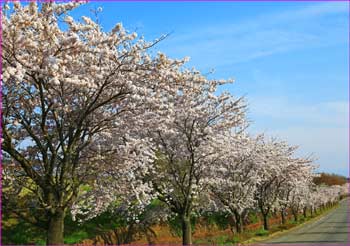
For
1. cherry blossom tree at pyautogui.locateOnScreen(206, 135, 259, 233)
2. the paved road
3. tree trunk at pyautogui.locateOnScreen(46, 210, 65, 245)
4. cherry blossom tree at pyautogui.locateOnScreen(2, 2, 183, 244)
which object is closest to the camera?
cherry blossom tree at pyautogui.locateOnScreen(2, 2, 183, 244)

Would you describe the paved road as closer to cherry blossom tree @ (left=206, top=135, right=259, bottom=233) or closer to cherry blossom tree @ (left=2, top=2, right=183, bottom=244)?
cherry blossom tree @ (left=206, top=135, right=259, bottom=233)

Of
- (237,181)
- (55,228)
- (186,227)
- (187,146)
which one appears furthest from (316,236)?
(55,228)

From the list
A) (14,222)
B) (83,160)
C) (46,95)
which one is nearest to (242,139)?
(83,160)

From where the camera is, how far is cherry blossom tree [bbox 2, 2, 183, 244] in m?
9.12

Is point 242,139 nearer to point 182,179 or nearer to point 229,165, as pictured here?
point 229,165

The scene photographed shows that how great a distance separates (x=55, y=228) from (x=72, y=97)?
331cm

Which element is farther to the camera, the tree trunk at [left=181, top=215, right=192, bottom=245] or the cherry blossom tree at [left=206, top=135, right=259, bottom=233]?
the cherry blossom tree at [left=206, top=135, right=259, bottom=233]

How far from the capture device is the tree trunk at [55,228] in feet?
35.6

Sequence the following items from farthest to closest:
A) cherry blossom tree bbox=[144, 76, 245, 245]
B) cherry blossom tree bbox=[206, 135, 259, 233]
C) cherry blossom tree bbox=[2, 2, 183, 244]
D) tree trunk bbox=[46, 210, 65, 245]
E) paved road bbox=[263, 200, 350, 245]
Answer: paved road bbox=[263, 200, 350, 245], cherry blossom tree bbox=[206, 135, 259, 233], cherry blossom tree bbox=[144, 76, 245, 245], tree trunk bbox=[46, 210, 65, 245], cherry blossom tree bbox=[2, 2, 183, 244]

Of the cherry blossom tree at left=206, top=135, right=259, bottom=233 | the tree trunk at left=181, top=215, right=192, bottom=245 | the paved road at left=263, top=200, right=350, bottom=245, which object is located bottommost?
the paved road at left=263, top=200, right=350, bottom=245

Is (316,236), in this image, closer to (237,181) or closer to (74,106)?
(237,181)

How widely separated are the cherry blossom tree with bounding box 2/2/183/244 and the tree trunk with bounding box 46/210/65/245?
24mm

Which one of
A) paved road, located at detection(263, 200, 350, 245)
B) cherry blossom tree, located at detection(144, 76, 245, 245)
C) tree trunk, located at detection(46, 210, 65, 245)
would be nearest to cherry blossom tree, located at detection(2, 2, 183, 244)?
tree trunk, located at detection(46, 210, 65, 245)

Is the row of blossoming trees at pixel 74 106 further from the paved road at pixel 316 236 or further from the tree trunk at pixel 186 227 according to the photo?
the paved road at pixel 316 236
